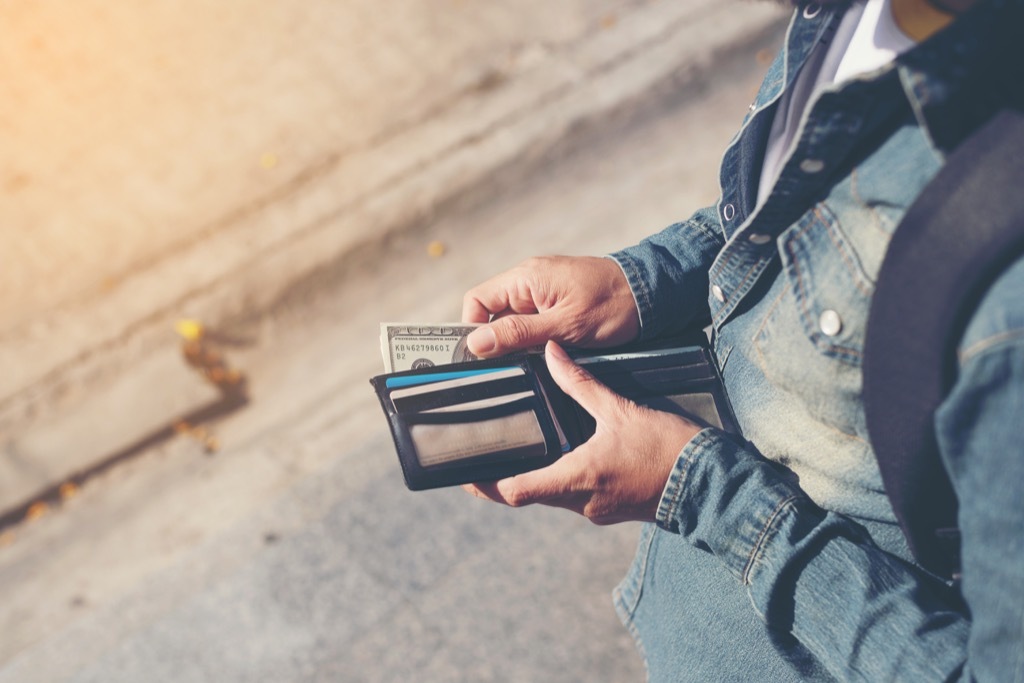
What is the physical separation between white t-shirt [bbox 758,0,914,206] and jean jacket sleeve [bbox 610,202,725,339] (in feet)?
1.01

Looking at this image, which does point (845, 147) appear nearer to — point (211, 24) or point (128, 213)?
point (128, 213)

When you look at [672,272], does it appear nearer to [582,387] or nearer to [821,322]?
[582,387]

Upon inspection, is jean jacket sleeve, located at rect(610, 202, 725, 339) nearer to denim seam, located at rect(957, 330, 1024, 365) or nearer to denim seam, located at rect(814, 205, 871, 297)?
denim seam, located at rect(814, 205, 871, 297)

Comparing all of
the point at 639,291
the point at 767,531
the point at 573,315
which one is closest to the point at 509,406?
the point at 573,315

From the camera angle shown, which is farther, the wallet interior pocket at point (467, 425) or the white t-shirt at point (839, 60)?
the wallet interior pocket at point (467, 425)

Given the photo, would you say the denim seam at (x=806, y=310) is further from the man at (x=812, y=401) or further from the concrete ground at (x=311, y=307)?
the concrete ground at (x=311, y=307)

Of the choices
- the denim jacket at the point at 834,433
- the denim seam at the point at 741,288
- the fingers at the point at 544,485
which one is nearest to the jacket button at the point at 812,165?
the denim jacket at the point at 834,433

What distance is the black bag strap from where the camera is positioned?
0.91 metres

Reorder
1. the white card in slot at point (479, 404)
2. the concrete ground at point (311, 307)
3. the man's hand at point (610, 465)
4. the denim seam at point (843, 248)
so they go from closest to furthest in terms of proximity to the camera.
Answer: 1. the denim seam at point (843, 248)
2. the man's hand at point (610, 465)
3. the white card in slot at point (479, 404)
4. the concrete ground at point (311, 307)

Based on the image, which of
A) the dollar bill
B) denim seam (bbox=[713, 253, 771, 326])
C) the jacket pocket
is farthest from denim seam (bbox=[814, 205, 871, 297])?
the dollar bill

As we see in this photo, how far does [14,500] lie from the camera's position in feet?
11.3

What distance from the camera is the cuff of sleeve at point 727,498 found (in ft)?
4.34

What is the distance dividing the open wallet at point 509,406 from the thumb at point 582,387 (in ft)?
0.11

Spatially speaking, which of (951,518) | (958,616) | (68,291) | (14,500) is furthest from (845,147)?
(68,291)
